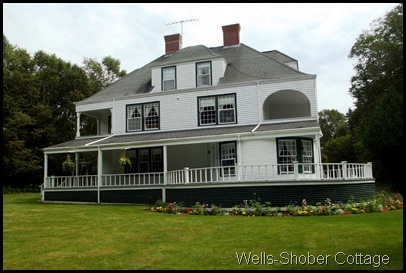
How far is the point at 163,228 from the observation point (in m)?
11.3

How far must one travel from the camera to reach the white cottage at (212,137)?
17.3 metres

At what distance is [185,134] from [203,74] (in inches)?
181

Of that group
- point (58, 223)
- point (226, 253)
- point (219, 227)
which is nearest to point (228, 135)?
point (219, 227)

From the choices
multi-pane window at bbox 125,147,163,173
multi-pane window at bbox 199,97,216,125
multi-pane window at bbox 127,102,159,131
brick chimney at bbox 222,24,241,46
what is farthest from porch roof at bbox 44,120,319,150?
brick chimney at bbox 222,24,241,46

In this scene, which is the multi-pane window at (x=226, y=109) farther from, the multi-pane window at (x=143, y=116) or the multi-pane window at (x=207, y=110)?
the multi-pane window at (x=143, y=116)

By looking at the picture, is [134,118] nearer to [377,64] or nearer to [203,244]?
[203,244]

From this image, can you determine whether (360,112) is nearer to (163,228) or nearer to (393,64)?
(393,64)

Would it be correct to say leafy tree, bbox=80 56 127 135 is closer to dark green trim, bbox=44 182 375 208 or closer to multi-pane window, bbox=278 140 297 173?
dark green trim, bbox=44 182 375 208

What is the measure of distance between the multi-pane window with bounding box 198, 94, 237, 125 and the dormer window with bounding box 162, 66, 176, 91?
248 centimetres

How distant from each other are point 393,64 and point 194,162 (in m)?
20.7

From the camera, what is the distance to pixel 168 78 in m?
24.4

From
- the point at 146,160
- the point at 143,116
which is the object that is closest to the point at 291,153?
the point at 146,160

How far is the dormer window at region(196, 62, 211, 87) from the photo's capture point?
77.3 ft

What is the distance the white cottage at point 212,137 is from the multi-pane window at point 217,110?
0.20 feet
